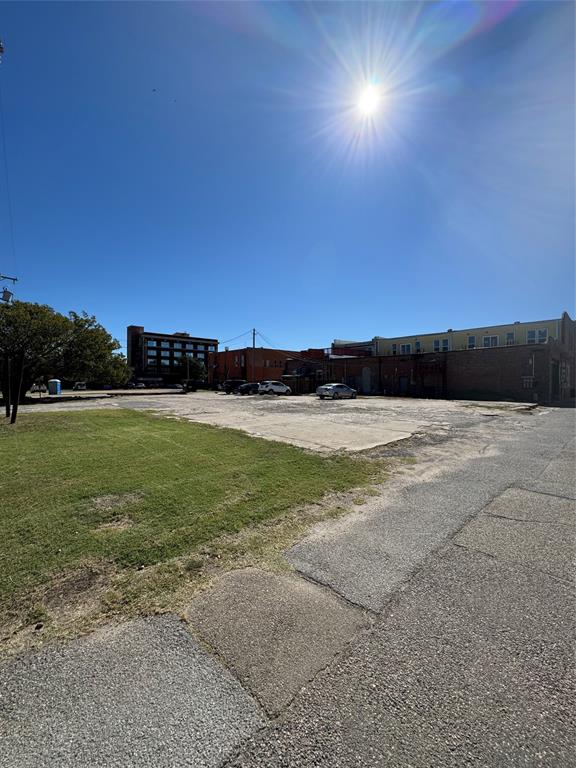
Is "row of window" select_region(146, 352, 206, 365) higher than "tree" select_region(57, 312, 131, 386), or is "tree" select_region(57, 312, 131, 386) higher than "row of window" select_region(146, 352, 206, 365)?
"row of window" select_region(146, 352, 206, 365)

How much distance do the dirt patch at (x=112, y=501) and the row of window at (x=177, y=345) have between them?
10408 centimetres

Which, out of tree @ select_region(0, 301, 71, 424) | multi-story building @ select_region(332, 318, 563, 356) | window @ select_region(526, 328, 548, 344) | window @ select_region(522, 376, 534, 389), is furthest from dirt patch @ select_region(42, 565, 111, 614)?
window @ select_region(526, 328, 548, 344)

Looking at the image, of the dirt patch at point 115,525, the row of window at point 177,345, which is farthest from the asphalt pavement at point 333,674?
the row of window at point 177,345

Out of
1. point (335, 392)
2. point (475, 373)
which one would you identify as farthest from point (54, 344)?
point (475, 373)


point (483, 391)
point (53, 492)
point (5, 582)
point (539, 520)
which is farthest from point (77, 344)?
point (483, 391)

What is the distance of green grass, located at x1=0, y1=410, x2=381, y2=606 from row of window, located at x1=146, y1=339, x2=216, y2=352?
323 feet

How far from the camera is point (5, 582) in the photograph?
9.64 ft

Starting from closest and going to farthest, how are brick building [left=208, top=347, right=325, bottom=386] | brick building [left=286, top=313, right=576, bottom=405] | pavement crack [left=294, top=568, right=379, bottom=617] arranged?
pavement crack [left=294, top=568, right=379, bottom=617] < brick building [left=286, top=313, right=576, bottom=405] < brick building [left=208, top=347, right=325, bottom=386]

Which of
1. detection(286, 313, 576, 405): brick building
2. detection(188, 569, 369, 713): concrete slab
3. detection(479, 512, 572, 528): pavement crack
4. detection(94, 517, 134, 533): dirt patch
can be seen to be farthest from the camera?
detection(286, 313, 576, 405): brick building

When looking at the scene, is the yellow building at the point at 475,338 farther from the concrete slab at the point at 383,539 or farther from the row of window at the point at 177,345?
the row of window at the point at 177,345

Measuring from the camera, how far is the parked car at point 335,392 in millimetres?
32406

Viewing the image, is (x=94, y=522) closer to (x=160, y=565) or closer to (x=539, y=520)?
(x=160, y=565)

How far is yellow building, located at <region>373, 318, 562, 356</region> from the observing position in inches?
1542

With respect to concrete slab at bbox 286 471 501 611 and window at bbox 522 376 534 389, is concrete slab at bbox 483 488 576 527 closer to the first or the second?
concrete slab at bbox 286 471 501 611
